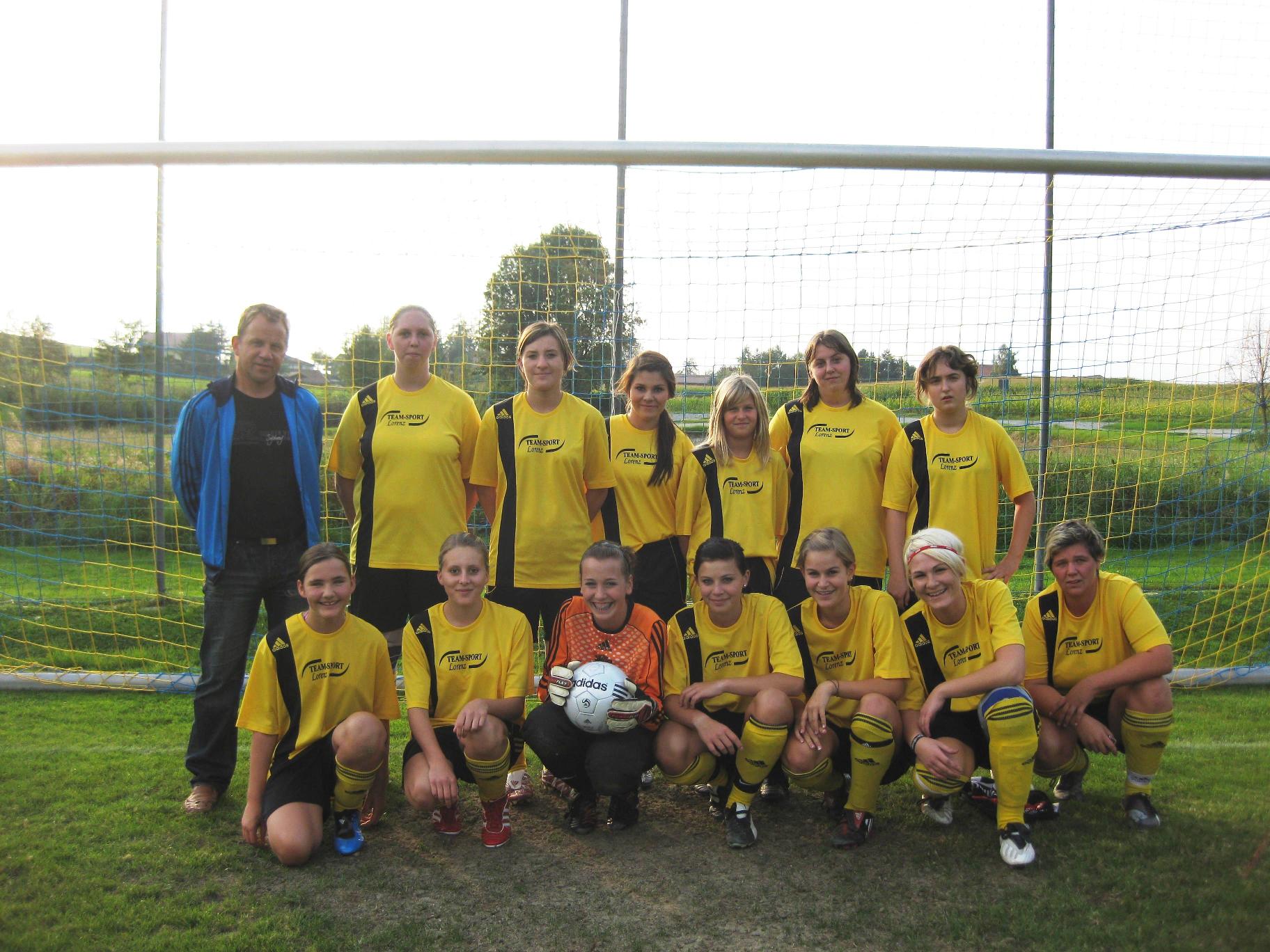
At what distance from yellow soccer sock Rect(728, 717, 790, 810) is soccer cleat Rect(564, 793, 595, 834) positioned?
20.5 inches

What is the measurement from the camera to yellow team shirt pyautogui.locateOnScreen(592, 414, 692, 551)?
3660 millimetres

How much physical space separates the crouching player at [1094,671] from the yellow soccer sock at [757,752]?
990 mm

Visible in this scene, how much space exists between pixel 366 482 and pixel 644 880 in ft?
5.89

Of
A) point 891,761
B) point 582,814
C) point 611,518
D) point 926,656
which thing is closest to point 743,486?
point 611,518

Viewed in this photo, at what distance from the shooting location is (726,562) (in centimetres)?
320

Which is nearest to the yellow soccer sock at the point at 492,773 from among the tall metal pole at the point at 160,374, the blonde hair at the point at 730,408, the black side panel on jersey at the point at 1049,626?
the blonde hair at the point at 730,408

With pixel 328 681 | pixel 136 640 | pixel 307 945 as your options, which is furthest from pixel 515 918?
pixel 136 640

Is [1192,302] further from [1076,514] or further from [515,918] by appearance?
[515,918]

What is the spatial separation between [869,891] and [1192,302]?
12.3ft

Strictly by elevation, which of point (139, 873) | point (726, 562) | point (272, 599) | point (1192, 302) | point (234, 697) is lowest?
point (139, 873)

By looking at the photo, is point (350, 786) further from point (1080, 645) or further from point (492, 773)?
point (1080, 645)

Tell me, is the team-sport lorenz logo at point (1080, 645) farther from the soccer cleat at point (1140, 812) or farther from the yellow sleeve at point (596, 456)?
the yellow sleeve at point (596, 456)

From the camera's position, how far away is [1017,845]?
2949 millimetres

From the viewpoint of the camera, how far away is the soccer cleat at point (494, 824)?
3150 millimetres
